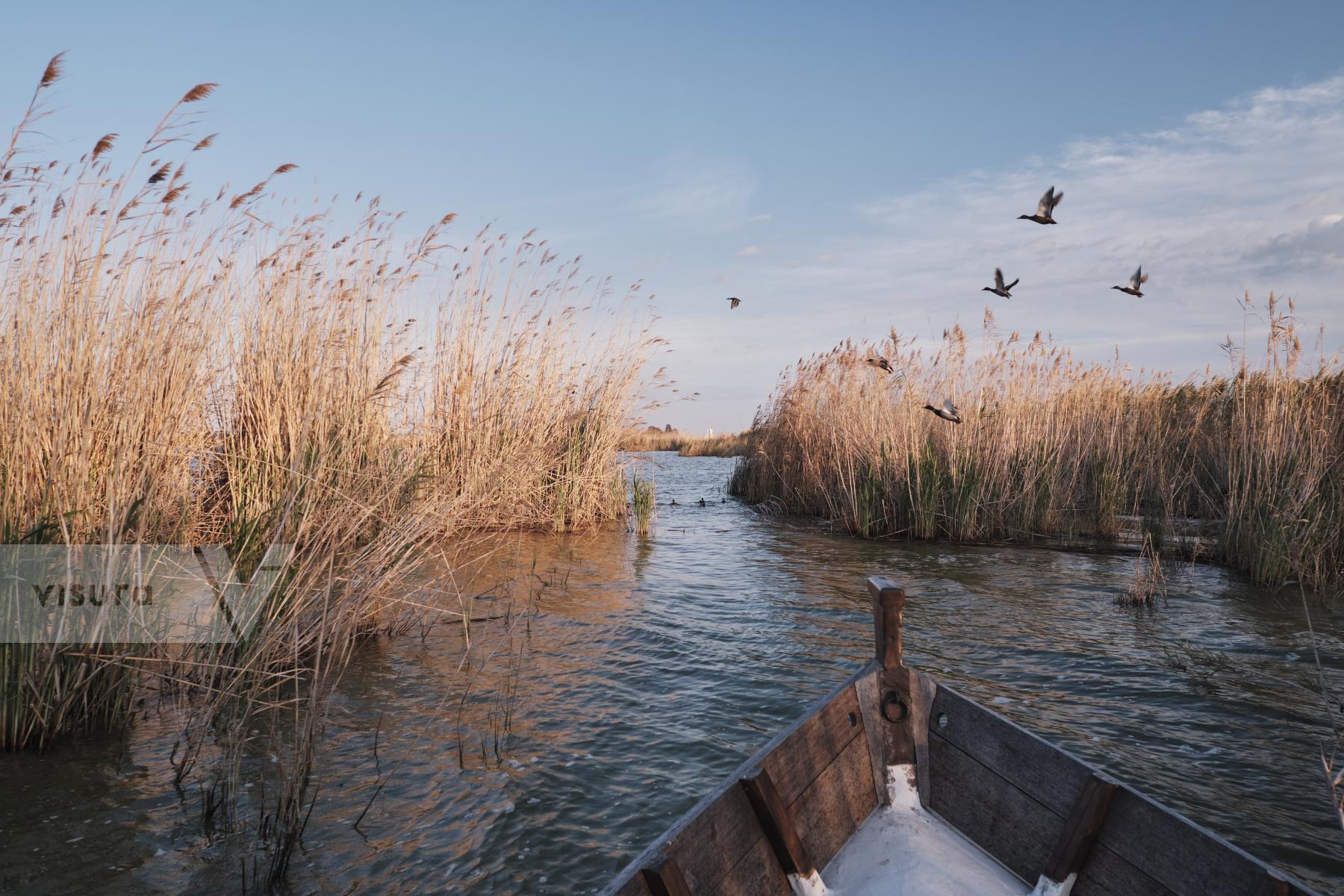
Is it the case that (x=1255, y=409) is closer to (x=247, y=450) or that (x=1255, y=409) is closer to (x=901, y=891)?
(x=901, y=891)

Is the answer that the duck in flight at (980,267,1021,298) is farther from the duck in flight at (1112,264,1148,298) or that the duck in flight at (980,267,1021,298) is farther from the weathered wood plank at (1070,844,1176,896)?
the weathered wood plank at (1070,844,1176,896)

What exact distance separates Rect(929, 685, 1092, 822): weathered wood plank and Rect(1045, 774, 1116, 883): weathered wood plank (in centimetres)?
5

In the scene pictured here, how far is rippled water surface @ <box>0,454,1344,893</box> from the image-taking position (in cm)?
261

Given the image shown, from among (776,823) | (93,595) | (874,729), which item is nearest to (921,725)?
(874,729)

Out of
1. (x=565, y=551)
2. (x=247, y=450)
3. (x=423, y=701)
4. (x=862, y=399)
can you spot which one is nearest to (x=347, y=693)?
(x=423, y=701)

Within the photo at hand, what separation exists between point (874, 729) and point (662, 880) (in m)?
1.32

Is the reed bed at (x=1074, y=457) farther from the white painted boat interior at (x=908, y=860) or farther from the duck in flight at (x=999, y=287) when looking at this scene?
the white painted boat interior at (x=908, y=860)

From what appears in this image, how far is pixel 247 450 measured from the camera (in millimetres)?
4828

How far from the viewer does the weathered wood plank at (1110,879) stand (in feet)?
6.61

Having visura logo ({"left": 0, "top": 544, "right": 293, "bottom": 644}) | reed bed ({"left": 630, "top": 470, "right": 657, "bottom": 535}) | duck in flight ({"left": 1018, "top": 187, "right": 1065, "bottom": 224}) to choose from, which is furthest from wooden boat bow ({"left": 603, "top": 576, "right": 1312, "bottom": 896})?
reed bed ({"left": 630, "top": 470, "right": 657, "bottom": 535})

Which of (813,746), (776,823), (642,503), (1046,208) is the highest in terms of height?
(1046,208)

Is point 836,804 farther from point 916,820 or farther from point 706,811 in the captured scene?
point 706,811

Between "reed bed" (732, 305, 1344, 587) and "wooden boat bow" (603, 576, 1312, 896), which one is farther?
"reed bed" (732, 305, 1344, 587)

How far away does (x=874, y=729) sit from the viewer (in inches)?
108
